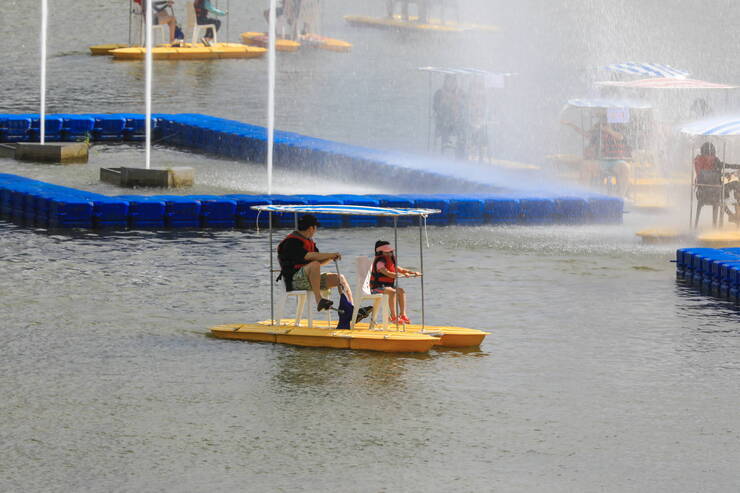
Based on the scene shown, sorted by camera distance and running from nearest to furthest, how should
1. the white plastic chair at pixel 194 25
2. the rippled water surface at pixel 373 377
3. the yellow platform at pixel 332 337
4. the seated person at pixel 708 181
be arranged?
1. the rippled water surface at pixel 373 377
2. the yellow platform at pixel 332 337
3. the seated person at pixel 708 181
4. the white plastic chair at pixel 194 25

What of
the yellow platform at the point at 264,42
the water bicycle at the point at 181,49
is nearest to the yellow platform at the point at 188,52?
the water bicycle at the point at 181,49

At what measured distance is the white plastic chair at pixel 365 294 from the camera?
13148 millimetres

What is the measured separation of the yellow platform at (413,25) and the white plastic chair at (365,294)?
4787 cm

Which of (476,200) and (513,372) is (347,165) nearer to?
(476,200)

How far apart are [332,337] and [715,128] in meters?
8.60

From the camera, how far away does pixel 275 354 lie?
41.4ft

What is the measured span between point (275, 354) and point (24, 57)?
34772 millimetres

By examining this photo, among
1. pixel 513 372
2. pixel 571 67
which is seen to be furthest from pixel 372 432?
pixel 571 67

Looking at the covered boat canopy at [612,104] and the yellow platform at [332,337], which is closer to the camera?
the yellow platform at [332,337]

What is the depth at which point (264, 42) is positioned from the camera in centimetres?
5012

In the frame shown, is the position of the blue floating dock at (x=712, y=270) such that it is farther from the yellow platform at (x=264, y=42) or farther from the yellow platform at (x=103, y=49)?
the yellow platform at (x=264, y=42)

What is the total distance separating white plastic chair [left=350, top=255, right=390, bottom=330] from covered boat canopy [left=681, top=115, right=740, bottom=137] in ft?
24.9

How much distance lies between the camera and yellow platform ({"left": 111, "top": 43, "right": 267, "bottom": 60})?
43.5 meters

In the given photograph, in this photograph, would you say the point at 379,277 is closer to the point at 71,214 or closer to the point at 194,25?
Answer: the point at 71,214
